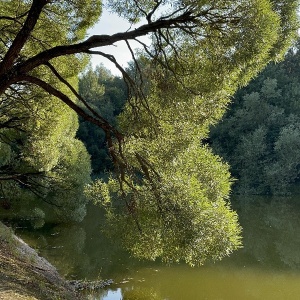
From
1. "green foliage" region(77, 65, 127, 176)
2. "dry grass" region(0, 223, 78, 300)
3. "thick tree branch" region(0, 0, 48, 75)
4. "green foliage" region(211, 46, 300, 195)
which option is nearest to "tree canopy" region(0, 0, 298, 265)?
"thick tree branch" region(0, 0, 48, 75)

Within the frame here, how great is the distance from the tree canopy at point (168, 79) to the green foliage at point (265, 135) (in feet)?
77.6

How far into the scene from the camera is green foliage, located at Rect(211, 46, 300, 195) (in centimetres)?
3005

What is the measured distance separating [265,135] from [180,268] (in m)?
21.3

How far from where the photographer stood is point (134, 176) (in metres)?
6.36

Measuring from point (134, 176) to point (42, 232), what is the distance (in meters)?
12.8

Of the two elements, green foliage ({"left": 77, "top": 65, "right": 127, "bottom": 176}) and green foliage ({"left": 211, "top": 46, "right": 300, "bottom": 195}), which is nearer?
green foliage ({"left": 211, "top": 46, "right": 300, "bottom": 195})

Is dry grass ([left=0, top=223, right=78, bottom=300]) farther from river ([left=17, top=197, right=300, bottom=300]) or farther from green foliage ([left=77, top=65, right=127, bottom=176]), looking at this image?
green foliage ([left=77, top=65, right=127, bottom=176])

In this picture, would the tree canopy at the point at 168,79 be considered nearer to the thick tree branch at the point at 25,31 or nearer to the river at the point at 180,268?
the thick tree branch at the point at 25,31

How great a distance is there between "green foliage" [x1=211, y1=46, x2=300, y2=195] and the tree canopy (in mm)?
23664

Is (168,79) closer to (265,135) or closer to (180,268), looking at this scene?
(180,268)

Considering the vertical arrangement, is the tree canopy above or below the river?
above

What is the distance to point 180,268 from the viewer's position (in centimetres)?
1312

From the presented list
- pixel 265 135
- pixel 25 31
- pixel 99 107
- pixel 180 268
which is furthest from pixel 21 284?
pixel 99 107

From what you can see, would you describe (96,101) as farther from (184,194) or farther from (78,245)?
(184,194)
